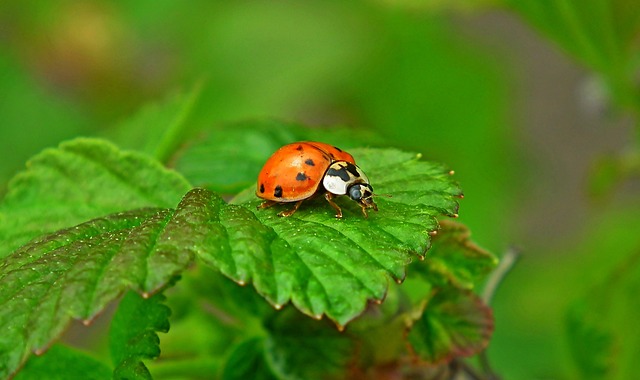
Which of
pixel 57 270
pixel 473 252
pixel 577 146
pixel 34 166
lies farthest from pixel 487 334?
pixel 577 146

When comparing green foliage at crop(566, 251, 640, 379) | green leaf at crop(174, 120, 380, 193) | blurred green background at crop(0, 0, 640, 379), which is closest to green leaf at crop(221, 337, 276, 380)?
green leaf at crop(174, 120, 380, 193)

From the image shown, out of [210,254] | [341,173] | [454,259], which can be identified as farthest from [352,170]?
[210,254]

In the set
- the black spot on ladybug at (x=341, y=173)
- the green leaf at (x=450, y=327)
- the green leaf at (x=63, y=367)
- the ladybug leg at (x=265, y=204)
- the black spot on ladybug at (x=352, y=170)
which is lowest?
the green leaf at (x=63, y=367)

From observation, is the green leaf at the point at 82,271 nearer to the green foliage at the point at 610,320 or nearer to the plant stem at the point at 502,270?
the plant stem at the point at 502,270

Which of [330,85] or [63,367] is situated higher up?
[330,85]

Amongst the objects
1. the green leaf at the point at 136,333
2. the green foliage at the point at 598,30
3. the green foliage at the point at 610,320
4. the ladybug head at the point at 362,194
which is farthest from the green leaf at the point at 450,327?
the green foliage at the point at 598,30

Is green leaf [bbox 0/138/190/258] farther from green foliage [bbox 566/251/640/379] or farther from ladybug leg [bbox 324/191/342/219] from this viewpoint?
green foliage [bbox 566/251/640/379]

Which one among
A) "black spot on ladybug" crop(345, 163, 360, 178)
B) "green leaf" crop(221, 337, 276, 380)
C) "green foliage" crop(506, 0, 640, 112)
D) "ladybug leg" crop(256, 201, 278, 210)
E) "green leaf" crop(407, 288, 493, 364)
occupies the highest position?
"green foliage" crop(506, 0, 640, 112)

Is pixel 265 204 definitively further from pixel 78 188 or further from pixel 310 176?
pixel 78 188
